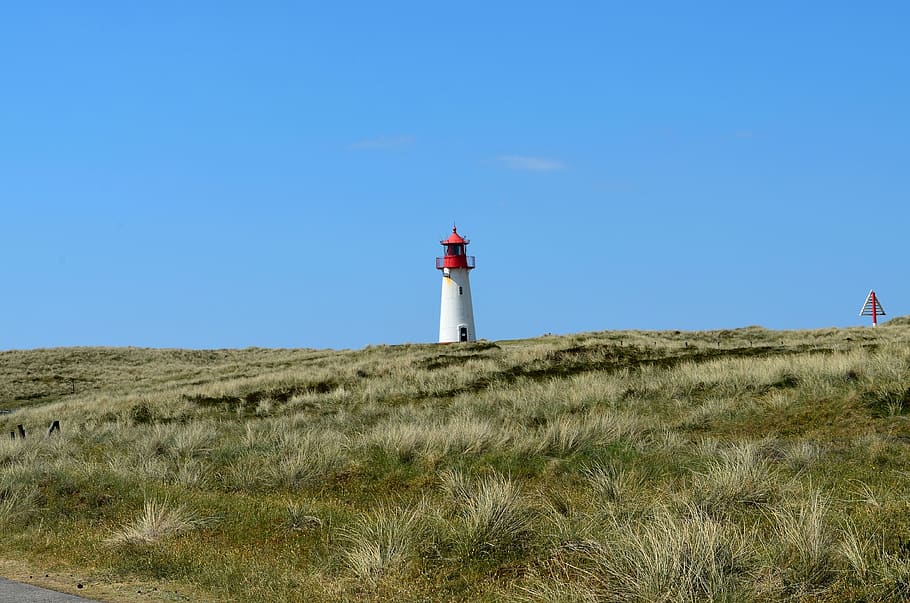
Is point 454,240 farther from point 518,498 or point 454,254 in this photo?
point 518,498

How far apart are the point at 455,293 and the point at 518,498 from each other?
172 ft

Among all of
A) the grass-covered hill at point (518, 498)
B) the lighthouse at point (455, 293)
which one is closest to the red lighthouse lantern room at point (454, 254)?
the lighthouse at point (455, 293)

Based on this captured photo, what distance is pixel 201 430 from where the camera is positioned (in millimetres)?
18906

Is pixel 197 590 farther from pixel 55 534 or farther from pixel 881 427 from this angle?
pixel 881 427

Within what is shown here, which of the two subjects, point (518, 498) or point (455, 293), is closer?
point (518, 498)

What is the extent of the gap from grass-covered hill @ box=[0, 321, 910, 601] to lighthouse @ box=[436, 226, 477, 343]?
126 feet

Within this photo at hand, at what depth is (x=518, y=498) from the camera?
383 inches

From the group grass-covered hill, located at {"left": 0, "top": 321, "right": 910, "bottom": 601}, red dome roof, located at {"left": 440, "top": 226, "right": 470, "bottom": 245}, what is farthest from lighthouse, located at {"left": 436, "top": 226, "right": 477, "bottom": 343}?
grass-covered hill, located at {"left": 0, "top": 321, "right": 910, "bottom": 601}

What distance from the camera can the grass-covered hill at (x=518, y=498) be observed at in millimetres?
7285

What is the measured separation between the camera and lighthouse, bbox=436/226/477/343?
62.0m

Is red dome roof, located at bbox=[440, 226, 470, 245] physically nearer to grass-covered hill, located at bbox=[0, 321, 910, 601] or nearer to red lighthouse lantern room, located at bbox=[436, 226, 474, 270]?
red lighthouse lantern room, located at bbox=[436, 226, 474, 270]

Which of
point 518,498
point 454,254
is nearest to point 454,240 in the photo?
point 454,254

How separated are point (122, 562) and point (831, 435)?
10.4m

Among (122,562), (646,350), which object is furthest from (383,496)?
(646,350)
